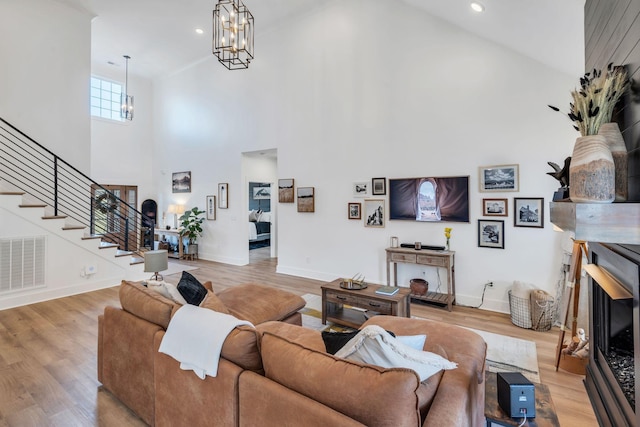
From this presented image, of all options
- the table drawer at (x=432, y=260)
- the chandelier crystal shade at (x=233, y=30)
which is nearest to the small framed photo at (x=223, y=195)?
the chandelier crystal shade at (x=233, y=30)

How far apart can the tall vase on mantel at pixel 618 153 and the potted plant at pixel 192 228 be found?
790 centimetres

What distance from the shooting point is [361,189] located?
5.34 meters

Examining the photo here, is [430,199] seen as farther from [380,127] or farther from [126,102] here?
[126,102]

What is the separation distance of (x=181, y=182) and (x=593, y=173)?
347 inches

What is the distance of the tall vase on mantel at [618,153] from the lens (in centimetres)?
150

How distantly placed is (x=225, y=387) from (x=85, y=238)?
5136 mm

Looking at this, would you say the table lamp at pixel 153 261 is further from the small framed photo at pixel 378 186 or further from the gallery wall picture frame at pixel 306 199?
the small framed photo at pixel 378 186

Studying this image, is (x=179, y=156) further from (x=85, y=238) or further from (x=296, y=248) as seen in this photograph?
(x=296, y=248)

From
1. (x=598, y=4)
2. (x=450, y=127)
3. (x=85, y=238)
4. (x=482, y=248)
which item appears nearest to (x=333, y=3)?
(x=450, y=127)

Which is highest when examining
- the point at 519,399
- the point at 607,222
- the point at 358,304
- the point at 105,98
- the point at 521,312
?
the point at 105,98

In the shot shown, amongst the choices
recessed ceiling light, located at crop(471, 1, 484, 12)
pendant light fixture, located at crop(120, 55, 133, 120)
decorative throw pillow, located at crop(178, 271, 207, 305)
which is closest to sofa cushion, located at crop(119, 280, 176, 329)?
decorative throw pillow, located at crop(178, 271, 207, 305)

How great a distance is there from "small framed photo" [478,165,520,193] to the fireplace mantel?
303cm

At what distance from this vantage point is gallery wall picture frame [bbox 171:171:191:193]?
834 cm

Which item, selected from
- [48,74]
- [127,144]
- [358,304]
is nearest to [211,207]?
[127,144]
